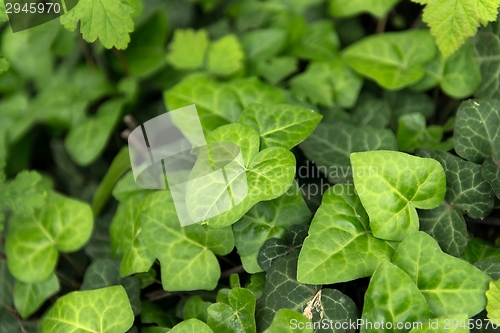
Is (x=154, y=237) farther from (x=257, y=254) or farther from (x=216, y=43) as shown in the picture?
(x=216, y=43)

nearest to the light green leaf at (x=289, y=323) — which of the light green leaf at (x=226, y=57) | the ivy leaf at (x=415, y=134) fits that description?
the ivy leaf at (x=415, y=134)

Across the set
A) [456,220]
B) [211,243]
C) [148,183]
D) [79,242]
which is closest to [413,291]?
[456,220]

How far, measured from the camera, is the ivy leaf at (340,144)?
41.7 inches

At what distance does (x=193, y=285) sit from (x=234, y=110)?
476mm

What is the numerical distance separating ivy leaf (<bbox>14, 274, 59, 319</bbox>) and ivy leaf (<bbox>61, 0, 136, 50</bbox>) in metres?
0.62

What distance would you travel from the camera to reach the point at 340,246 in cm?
90

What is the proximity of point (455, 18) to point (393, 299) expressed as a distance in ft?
2.11

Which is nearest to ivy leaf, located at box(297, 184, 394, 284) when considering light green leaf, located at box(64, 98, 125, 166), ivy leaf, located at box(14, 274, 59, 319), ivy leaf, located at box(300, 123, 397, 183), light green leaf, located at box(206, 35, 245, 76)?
ivy leaf, located at box(300, 123, 397, 183)

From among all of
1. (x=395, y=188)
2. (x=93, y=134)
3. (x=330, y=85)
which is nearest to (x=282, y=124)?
(x=395, y=188)

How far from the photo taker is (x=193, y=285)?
98cm

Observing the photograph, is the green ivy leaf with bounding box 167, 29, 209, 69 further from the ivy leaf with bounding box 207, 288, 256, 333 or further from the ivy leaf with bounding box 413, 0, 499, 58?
the ivy leaf with bounding box 207, 288, 256, 333

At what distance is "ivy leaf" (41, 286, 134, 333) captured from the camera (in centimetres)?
93

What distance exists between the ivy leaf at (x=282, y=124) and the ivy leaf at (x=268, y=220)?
0.10 m

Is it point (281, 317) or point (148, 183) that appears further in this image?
point (148, 183)
